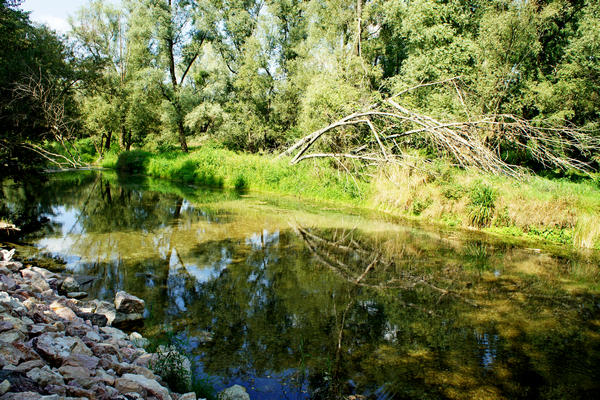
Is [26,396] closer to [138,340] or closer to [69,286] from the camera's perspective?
[138,340]

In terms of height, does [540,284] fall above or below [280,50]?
below

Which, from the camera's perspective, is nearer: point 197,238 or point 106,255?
point 106,255

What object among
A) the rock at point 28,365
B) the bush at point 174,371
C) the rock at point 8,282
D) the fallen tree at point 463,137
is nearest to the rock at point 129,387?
the bush at point 174,371

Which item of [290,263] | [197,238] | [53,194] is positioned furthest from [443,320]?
[53,194]

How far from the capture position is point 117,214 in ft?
41.9

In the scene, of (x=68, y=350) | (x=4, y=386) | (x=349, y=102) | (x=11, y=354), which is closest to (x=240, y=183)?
(x=349, y=102)

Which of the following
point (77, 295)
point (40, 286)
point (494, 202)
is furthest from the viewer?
point (494, 202)

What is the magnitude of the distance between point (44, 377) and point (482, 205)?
39.9ft

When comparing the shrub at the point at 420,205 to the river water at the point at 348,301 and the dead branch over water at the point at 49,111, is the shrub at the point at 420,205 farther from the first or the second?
the dead branch over water at the point at 49,111

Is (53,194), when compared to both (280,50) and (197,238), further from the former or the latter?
(280,50)

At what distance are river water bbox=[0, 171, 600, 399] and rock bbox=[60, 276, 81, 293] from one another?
294 millimetres

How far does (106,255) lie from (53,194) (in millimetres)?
11750

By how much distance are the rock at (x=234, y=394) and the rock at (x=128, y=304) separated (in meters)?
2.43

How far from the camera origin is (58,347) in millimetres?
3385
